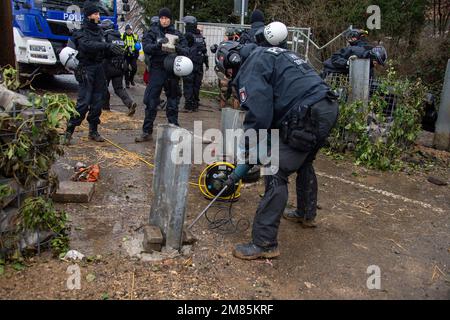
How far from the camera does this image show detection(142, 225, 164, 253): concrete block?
12.0 ft

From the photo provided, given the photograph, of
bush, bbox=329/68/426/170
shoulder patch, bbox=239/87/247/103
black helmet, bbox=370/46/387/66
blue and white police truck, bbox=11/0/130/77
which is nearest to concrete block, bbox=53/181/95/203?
shoulder patch, bbox=239/87/247/103

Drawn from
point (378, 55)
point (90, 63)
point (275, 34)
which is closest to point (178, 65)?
point (90, 63)

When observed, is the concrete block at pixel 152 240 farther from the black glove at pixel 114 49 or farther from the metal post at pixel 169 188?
the black glove at pixel 114 49

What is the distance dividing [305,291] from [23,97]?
267 centimetres

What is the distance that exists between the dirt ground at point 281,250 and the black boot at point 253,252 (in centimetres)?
6

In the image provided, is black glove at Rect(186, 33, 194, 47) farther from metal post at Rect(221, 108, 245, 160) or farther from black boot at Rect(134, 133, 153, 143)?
metal post at Rect(221, 108, 245, 160)

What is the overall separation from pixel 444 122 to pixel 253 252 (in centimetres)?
552

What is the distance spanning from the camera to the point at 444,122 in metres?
7.75

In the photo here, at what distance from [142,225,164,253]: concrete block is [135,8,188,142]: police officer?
11.6 ft

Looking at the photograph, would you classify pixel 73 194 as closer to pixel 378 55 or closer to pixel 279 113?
pixel 279 113

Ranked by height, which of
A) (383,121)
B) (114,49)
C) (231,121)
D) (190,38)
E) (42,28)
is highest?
(42,28)

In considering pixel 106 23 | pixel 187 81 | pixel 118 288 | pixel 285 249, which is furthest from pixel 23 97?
pixel 187 81

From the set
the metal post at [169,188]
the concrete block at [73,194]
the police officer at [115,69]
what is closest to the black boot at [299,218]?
the metal post at [169,188]
